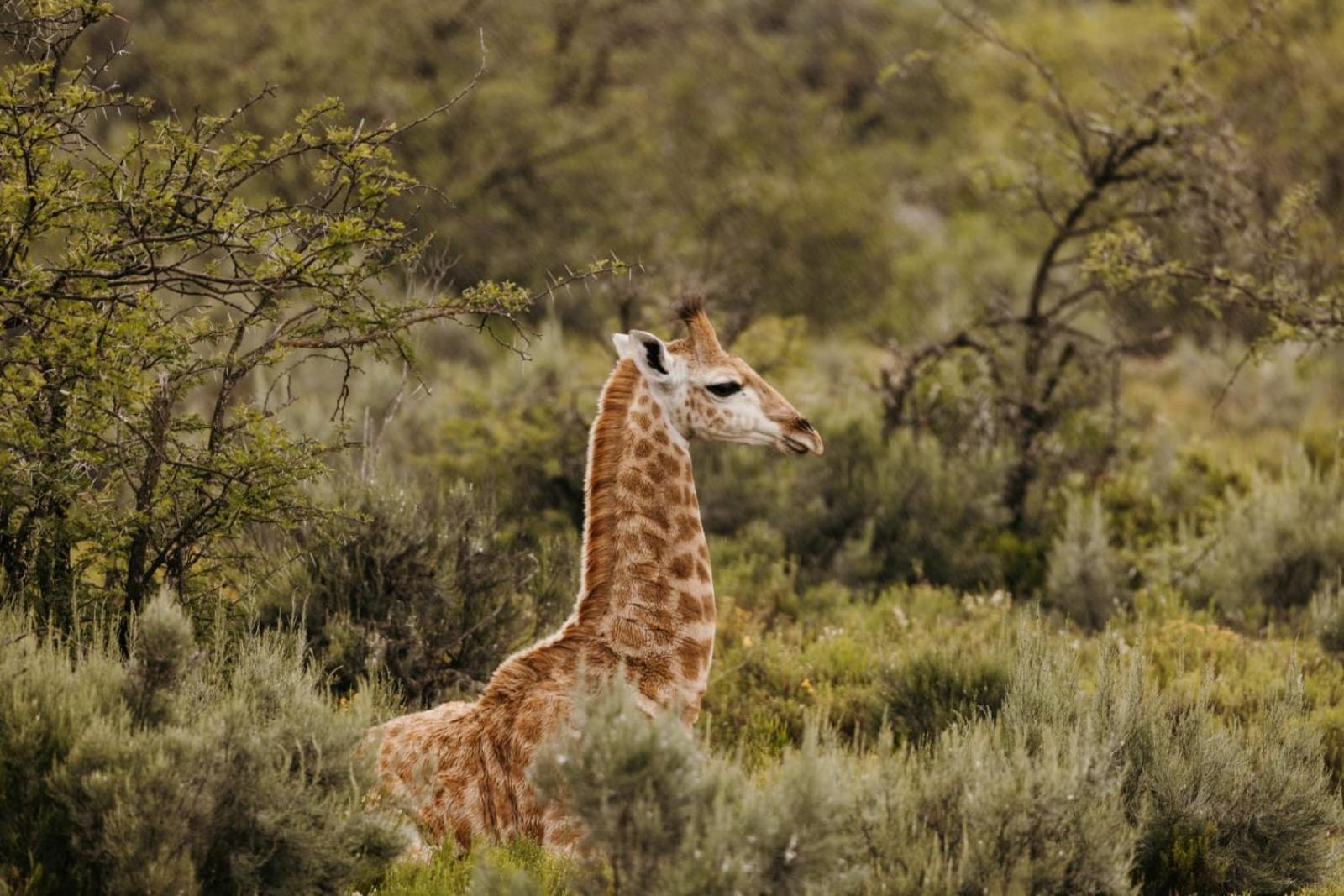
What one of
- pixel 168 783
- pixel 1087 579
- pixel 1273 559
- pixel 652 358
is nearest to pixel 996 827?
pixel 652 358

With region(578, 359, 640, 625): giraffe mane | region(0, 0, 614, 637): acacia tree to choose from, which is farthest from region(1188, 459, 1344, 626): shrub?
region(0, 0, 614, 637): acacia tree

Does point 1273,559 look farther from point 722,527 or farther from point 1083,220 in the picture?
point 1083,220

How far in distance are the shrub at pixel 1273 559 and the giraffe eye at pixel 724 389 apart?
532 cm

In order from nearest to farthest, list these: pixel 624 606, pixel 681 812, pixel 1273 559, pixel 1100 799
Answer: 1. pixel 681 812
2. pixel 1100 799
3. pixel 624 606
4. pixel 1273 559

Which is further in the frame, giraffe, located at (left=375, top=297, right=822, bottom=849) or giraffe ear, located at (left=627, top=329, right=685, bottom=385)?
giraffe ear, located at (left=627, top=329, right=685, bottom=385)

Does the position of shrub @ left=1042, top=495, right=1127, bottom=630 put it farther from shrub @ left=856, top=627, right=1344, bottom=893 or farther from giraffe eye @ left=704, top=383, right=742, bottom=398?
giraffe eye @ left=704, top=383, right=742, bottom=398

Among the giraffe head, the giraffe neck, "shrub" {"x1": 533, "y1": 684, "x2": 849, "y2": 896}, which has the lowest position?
"shrub" {"x1": 533, "y1": 684, "x2": 849, "y2": 896}

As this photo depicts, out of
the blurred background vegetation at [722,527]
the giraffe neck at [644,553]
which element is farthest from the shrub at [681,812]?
the giraffe neck at [644,553]

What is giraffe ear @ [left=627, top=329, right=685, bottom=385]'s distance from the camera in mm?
6648

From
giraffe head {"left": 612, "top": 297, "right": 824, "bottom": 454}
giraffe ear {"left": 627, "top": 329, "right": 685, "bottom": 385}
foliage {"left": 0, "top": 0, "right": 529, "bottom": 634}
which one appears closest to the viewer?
foliage {"left": 0, "top": 0, "right": 529, "bottom": 634}

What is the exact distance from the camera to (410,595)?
327 inches

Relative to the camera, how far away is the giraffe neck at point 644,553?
20.6ft

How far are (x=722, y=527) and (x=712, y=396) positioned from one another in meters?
5.92

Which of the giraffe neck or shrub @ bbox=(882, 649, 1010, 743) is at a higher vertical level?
the giraffe neck
